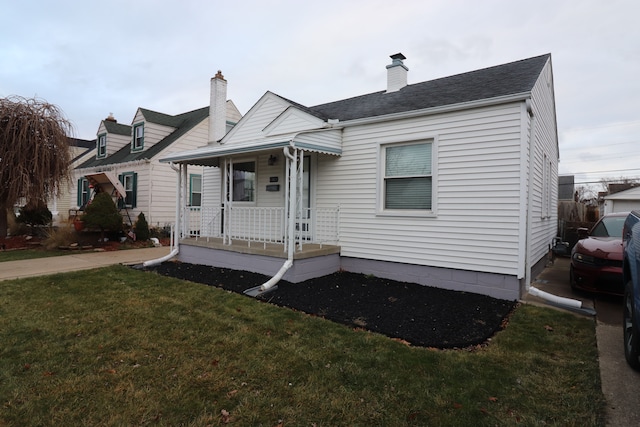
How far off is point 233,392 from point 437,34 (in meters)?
9.99

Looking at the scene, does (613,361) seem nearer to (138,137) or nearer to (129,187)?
(129,187)

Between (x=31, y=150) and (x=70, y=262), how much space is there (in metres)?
4.18

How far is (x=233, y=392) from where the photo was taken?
2.63 metres

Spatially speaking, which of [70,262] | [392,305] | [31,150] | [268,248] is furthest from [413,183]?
[31,150]

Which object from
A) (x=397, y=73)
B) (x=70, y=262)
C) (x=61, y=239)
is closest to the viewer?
(x=70, y=262)

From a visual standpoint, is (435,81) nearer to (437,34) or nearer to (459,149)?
(437,34)

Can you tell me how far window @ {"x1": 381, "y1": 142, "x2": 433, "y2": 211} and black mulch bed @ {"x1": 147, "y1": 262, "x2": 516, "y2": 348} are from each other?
1497 millimetres

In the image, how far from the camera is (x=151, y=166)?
13.2 m

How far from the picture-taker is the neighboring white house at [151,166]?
13297 millimetres

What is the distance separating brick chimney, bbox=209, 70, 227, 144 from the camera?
11750 millimetres

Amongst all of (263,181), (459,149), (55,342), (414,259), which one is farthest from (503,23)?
(55,342)

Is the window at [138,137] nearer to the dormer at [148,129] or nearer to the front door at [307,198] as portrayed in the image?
the dormer at [148,129]

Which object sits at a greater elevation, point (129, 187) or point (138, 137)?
point (138, 137)

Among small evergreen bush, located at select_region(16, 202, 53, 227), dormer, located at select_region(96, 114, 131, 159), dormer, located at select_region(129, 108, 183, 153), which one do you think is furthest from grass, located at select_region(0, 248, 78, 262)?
dormer, located at select_region(96, 114, 131, 159)
